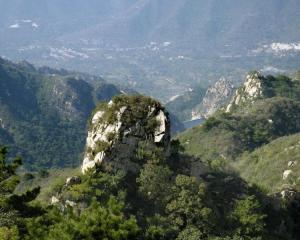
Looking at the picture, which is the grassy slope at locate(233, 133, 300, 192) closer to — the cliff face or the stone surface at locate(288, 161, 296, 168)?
the stone surface at locate(288, 161, 296, 168)

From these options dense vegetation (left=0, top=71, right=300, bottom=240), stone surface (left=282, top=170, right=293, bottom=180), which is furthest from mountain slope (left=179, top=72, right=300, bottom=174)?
dense vegetation (left=0, top=71, right=300, bottom=240)

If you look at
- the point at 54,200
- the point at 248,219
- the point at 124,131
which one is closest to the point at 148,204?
the point at 124,131

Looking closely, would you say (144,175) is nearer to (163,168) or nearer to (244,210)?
(163,168)

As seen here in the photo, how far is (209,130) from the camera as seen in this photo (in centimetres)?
17038

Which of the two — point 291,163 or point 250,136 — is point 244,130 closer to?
point 250,136

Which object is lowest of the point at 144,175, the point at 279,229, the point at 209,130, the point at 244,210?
the point at 209,130

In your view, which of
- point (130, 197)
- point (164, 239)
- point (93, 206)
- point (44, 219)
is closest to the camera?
point (93, 206)

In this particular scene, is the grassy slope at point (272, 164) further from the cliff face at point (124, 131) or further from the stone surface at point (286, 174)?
the cliff face at point (124, 131)

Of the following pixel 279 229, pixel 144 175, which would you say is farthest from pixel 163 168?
pixel 279 229

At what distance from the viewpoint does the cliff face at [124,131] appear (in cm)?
6019

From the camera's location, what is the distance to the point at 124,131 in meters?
61.2

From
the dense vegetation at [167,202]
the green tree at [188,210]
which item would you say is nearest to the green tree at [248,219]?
the dense vegetation at [167,202]

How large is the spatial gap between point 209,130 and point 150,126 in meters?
110

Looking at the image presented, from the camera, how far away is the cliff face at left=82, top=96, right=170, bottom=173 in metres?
60.2
